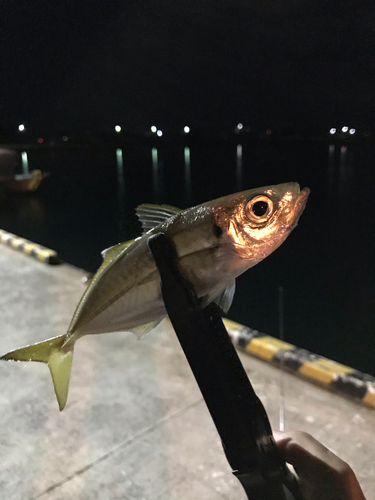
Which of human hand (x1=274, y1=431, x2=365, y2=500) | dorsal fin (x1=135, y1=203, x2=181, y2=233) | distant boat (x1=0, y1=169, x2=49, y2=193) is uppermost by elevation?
dorsal fin (x1=135, y1=203, x2=181, y2=233)

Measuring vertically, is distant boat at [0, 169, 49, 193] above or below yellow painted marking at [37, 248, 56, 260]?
below

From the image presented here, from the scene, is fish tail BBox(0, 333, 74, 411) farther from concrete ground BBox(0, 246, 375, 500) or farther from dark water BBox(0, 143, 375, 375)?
concrete ground BBox(0, 246, 375, 500)

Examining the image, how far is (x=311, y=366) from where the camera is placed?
3744mm

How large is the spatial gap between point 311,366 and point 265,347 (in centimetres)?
48

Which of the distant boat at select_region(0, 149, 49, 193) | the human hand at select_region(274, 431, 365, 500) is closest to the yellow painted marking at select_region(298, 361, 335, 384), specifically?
the human hand at select_region(274, 431, 365, 500)

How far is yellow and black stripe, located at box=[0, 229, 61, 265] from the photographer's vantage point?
23.1 feet

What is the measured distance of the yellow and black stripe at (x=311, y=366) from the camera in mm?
3439

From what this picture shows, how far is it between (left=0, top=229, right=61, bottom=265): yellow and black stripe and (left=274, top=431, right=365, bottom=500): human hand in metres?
5.89

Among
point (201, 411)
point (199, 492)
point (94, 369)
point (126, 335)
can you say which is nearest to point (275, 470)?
point (199, 492)

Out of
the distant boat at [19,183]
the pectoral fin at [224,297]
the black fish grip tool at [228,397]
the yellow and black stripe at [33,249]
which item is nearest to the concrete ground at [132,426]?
the black fish grip tool at [228,397]

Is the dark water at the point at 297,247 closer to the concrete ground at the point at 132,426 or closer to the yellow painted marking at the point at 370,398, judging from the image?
the concrete ground at the point at 132,426

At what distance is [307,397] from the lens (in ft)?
11.4

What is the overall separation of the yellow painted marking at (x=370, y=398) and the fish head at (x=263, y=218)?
278cm

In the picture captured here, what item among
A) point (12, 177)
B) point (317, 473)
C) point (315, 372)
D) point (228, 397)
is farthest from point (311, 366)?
point (12, 177)
